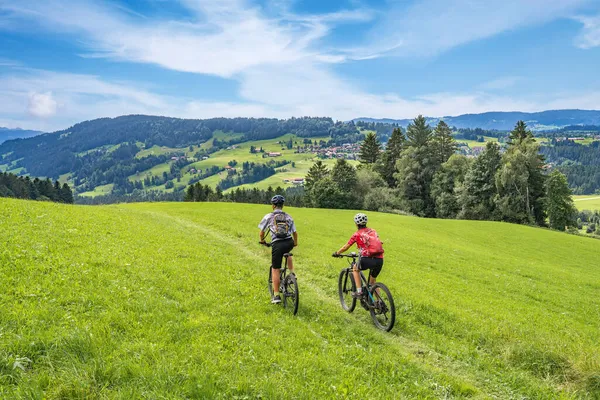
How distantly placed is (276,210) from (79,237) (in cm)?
1046

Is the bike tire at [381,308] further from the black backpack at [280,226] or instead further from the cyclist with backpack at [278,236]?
the black backpack at [280,226]

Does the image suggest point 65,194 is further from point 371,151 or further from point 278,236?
point 278,236

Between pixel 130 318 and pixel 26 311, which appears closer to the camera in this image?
pixel 26 311

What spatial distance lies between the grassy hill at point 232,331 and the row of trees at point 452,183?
195ft

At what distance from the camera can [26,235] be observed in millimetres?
13711

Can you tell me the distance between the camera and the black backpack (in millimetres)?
11117

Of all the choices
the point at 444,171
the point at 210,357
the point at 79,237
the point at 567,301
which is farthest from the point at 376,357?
the point at 444,171

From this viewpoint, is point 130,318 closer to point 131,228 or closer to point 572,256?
point 131,228

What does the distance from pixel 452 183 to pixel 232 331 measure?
8434 cm

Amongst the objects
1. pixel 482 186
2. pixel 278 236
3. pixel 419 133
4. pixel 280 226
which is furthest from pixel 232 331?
pixel 419 133

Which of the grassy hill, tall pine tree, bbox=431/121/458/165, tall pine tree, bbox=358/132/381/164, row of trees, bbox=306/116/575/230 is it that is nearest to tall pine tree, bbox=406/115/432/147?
row of trees, bbox=306/116/575/230

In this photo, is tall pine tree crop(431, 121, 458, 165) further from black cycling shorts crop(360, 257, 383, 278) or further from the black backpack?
the black backpack

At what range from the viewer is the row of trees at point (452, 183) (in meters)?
69.6

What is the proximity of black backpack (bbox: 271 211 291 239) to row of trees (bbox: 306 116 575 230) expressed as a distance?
236ft
